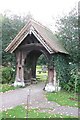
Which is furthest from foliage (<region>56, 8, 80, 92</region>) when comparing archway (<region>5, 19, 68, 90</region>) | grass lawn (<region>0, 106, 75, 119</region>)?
grass lawn (<region>0, 106, 75, 119</region>)

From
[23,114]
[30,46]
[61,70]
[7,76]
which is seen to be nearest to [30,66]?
[7,76]

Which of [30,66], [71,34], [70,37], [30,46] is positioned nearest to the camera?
[30,46]

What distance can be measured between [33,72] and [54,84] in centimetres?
565

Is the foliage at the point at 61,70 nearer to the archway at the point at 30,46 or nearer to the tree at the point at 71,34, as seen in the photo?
the archway at the point at 30,46

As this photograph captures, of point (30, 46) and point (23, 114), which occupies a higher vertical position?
point (30, 46)

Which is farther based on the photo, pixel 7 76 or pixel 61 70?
pixel 7 76

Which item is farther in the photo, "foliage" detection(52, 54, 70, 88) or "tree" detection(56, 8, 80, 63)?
"tree" detection(56, 8, 80, 63)

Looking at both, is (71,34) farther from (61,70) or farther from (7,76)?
(7,76)

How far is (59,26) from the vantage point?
68.8 feet

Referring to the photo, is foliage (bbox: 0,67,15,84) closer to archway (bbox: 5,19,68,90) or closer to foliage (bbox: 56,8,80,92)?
archway (bbox: 5,19,68,90)

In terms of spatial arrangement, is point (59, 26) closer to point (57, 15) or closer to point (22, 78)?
point (57, 15)

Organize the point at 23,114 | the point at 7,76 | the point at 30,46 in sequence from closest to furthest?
the point at 23,114, the point at 30,46, the point at 7,76

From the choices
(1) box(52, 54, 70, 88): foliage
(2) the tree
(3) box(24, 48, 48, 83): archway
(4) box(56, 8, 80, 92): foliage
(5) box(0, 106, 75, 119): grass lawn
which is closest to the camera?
(5) box(0, 106, 75, 119): grass lawn

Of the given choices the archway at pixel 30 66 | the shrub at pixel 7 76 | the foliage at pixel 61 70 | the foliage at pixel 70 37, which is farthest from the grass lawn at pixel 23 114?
the shrub at pixel 7 76
